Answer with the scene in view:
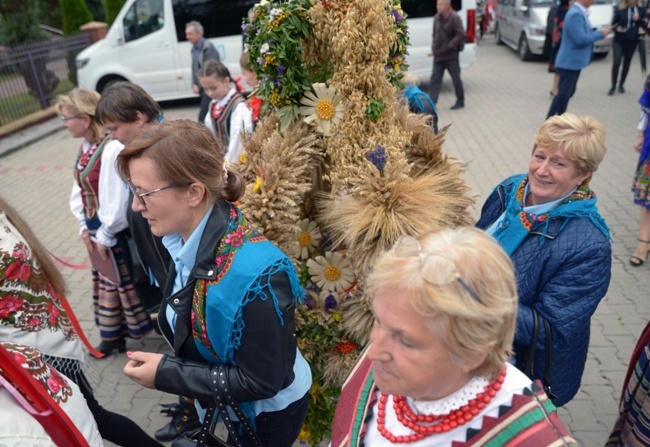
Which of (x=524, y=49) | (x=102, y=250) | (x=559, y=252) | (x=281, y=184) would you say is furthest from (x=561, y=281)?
(x=524, y=49)

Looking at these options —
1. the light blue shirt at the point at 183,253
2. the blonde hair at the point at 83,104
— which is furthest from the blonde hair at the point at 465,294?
the blonde hair at the point at 83,104

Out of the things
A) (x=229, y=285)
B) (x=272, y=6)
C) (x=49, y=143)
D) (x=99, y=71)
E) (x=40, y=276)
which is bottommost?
(x=49, y=143)

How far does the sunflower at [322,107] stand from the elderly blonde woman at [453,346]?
1103 mm

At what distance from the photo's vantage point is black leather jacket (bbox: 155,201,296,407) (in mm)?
1654

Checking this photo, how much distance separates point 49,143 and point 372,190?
9.79 metres

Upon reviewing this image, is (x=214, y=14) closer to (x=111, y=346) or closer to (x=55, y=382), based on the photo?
(x=111, y=346)

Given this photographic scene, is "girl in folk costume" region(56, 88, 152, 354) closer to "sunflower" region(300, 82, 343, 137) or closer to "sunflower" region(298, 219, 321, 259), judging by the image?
"sunflower" region(298, 219, 321, 259)

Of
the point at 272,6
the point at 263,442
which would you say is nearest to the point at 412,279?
the point at 263,442

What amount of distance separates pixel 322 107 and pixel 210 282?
91cm

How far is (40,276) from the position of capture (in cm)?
214

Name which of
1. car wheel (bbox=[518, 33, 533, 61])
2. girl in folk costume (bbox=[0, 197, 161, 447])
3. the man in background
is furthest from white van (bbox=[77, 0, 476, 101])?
girl in folk costume (bbox=[0, 197, 161, 447])

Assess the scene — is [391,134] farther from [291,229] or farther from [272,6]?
[272,6]

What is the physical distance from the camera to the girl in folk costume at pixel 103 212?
3.11 meters

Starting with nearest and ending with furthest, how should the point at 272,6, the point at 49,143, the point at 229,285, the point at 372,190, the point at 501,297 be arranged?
the point at 501,297 → the point at 229,285 → the point at 372,190 → the point at 272,6 → the point at 49,143
